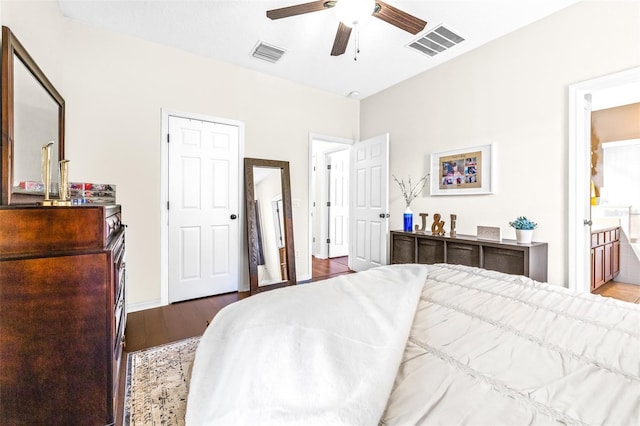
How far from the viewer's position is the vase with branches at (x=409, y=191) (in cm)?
357

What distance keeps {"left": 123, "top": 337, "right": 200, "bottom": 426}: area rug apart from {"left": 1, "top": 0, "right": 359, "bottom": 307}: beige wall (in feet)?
3.78

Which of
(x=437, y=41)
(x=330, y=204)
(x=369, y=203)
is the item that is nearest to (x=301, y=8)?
(x=437, y=41)

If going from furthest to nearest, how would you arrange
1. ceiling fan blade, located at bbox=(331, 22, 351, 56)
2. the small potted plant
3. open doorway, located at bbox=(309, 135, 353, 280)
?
open doorway, located at bbox=(309, 135, 353, 280)
the small potted plant
ceiling fan blade, located at bbox=(331, 22, 351, 56)

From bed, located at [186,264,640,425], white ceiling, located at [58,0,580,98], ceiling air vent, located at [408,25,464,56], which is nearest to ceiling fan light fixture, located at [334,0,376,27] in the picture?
white ceiling, located at [58,0,580,98]

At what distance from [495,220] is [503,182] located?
403 mm

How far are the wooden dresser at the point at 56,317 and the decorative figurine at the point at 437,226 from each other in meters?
3.07

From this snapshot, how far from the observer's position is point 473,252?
2881mm

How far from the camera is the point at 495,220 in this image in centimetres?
300

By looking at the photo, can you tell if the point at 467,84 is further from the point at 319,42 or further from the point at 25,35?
the point at 25,35

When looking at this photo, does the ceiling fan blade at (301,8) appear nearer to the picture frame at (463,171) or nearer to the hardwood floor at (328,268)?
the picture frame at (463,171)

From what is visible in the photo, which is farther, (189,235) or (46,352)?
(189,235)

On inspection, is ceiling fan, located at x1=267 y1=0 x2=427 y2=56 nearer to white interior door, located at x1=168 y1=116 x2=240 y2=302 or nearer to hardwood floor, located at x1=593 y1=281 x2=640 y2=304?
white interior door, located at x1=168 y1=116 x2=240 y2=302

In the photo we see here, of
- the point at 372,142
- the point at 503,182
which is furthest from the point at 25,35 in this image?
the point at 503,182

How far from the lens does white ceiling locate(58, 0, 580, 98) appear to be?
244cm
